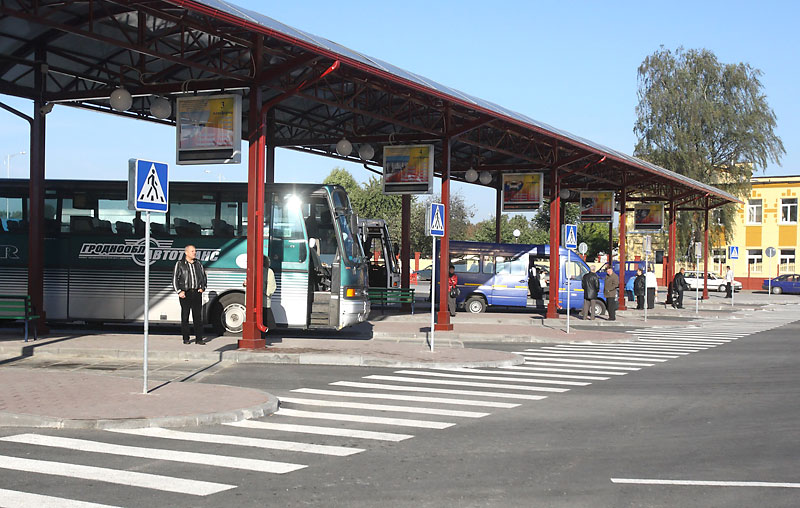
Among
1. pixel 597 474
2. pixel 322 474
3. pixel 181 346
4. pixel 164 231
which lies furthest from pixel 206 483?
pixel 164 231

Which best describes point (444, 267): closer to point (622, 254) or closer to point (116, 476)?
point (622, 254)

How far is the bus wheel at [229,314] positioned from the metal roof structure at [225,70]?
15.4ft

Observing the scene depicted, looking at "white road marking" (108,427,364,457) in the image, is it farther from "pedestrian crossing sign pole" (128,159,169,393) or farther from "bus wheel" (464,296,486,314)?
"bus wheel" (464,296,486,314)

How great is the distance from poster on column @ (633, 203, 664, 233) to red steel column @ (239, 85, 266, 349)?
89.3ft

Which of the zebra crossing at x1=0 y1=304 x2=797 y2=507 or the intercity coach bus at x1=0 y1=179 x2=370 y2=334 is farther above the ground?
the intercity coach bus at x1=0 y1=179 x2=370 y2=334

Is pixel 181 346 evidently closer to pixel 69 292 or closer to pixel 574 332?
pixel 69 292

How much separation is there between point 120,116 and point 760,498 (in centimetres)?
1875

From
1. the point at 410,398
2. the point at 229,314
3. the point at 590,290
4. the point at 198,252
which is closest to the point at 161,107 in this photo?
the point at 198,252

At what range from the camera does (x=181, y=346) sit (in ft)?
54.3

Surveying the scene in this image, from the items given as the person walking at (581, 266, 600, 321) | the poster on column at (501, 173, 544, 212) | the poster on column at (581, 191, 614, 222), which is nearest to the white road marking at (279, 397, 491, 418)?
the person walking at (581, 266, 600, 321)

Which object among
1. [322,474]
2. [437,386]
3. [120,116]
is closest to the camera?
[322,474]

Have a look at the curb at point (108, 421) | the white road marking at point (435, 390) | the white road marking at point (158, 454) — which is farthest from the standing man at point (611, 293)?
the white road marking at point (158, 454)

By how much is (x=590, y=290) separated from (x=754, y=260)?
48.7 meters

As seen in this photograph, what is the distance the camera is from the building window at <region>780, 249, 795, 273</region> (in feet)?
228
